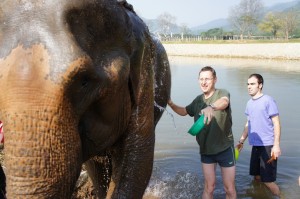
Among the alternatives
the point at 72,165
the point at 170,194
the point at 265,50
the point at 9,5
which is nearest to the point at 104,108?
the point at 72,165

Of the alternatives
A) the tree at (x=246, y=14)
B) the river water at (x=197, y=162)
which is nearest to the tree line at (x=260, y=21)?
the tree at (x=246, y=14)

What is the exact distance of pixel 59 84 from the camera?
188 centimetres

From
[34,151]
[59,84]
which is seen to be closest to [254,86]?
[59,84]

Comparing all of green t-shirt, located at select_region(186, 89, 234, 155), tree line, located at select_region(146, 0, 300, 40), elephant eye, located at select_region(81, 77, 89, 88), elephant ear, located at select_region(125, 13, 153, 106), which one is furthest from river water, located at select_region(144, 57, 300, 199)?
tree line, located at select_region(146, 0, 300, 40)

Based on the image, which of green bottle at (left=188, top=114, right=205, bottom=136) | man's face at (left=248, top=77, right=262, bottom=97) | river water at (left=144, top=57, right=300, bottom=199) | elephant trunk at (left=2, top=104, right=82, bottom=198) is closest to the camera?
elephant trunk at (left=2, top=104, right=82, bottom=198)

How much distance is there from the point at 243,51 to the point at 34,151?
3670cm

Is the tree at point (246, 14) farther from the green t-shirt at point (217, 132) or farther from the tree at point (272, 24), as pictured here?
the green t-shirt at point (217, 132)

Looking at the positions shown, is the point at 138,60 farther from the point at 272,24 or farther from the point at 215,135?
the point at 272,24

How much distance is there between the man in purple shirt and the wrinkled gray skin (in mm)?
3157

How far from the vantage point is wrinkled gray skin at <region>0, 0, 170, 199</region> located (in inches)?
70.6

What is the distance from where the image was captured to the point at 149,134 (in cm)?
304

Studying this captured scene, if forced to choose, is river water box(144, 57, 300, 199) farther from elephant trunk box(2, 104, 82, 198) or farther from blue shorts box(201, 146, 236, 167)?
elephant trunk box(2, 104, 82, 198)

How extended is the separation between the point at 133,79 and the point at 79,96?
2.25 feet

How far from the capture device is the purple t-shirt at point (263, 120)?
5.49 metres
